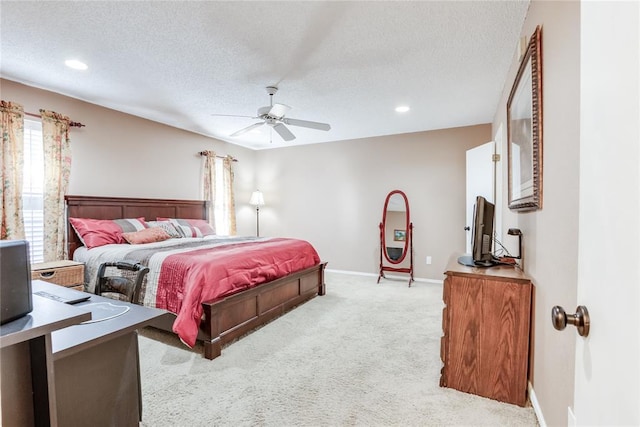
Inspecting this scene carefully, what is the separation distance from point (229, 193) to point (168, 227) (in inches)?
66.7

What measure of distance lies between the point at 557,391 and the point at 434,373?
0.91 meters

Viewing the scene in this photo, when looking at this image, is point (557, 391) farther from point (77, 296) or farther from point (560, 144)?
point (77, 296)

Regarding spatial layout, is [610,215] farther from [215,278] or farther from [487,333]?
[215,278]

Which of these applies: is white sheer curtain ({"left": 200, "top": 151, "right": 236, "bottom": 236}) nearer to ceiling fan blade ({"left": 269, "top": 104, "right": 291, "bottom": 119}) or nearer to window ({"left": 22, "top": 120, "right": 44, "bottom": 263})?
window ({"left": 22, "top": 120, "right": 44, "bottom": 263})

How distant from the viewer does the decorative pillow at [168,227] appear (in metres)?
4.10

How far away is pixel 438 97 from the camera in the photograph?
3508 mm

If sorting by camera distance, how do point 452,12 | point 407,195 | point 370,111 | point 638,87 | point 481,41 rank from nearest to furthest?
point 638,87
point 452,12
point 481,41
point 370,111
point 407,195

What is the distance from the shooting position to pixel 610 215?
1.82 feet

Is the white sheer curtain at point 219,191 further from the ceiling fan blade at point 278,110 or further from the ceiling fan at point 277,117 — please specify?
the ceiling fan blade at point 278,110

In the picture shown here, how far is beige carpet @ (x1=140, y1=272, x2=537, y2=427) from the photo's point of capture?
1713 millimetres

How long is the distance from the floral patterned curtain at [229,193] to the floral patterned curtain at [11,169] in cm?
285

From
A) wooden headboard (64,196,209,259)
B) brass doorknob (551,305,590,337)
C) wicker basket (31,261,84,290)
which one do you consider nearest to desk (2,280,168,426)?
brass doorknob (551,305,590,337)

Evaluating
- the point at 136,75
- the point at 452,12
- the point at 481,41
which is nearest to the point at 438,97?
the point at 481,41

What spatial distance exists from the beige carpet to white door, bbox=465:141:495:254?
5.78 feet
